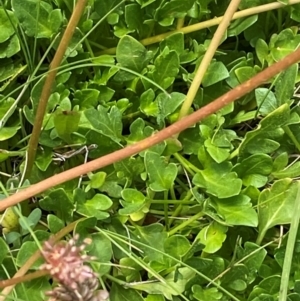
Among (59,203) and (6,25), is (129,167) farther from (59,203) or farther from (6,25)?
(6,25)

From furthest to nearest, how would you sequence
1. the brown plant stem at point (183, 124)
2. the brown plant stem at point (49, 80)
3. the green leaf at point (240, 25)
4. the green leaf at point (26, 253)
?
the green leaf at point (240, 25)
the green leaf at point (26, 253)
the brown plant stem at point (49, 80)
the brown plant stem at point (183, 124)

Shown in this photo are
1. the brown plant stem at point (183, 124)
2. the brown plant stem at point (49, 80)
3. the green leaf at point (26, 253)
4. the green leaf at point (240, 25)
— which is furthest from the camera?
the green leaf at point (240, 25)

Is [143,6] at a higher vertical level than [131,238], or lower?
higher

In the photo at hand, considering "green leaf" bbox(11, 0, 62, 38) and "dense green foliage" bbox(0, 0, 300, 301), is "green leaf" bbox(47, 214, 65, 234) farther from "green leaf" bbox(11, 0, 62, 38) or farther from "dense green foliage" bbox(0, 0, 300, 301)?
"green leaf" bbox(11, 0, 62, 38)

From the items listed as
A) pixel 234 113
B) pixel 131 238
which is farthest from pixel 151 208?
pixel 234 113

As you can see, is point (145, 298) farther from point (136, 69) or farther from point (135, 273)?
point (136, 69)

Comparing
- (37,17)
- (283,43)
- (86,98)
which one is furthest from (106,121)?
(283,43)

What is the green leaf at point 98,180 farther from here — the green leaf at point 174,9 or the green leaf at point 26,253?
the green leaf at point 174,9

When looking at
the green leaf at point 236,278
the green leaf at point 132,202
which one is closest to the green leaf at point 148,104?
the green leaf at point 132,202
